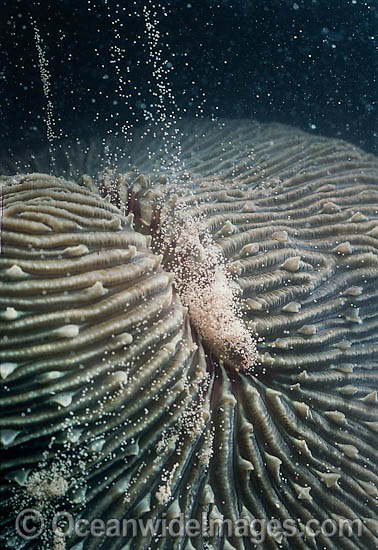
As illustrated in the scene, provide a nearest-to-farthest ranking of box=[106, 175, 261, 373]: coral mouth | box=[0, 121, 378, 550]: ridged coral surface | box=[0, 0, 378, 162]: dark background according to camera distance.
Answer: box=[0, 121, 378, 550]: ridged coral surface
box=[106, 175, 261, 373]: coral mouth
box=[0, 0, 378, 162]: dark background

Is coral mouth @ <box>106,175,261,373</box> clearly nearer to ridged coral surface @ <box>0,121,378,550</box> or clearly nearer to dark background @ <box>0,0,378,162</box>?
ridged coral surface @ <box>0,121,378,550</box>

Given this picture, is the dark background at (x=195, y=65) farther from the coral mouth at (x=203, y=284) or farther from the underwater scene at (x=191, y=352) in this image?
the coral mouth at (x=203, y=284)

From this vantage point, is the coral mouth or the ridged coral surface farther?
the coral mouth

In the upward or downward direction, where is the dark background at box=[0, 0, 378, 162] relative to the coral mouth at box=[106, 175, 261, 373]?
upward

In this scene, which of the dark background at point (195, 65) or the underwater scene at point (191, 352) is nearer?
the underwater scene at point (191, 352)

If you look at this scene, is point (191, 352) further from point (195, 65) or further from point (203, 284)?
point (195, 65)

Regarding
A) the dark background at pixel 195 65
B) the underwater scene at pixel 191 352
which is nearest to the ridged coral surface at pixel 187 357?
the underwater scene at pixel 191 352

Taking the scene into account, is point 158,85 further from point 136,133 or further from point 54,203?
point 54,203

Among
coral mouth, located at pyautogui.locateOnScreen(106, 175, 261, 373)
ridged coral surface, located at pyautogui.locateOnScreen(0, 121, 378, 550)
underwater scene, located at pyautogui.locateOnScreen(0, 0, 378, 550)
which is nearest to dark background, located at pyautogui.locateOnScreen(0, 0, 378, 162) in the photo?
underwater scene, located at pyautogui.locateOnScreen(0, 0, 378, 550)
